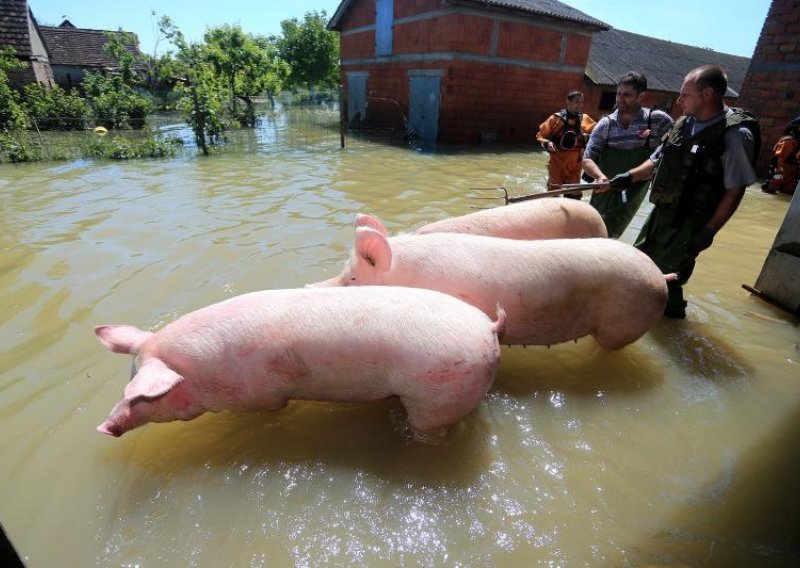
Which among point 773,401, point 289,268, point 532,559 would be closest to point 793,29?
point 773,401

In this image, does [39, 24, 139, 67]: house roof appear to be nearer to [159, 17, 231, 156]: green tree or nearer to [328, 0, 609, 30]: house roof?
[159, 17, 231, 156]: green tree

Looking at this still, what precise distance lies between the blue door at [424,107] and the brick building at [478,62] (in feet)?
0.12

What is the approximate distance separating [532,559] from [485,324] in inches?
43.9

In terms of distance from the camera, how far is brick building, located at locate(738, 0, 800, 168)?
402 inches

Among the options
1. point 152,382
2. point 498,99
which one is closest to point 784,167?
point 498,99

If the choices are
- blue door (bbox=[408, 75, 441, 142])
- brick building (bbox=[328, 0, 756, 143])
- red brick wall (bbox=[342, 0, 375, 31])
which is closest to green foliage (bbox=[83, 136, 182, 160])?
blue door (bbox=[408, 75, 441, 142])

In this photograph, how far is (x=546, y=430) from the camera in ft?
8.73

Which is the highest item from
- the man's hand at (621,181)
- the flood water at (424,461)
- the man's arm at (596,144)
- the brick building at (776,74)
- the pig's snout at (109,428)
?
the brick building at (776,74)

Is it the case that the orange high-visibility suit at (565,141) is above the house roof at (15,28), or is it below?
below

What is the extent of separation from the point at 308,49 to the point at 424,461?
164ft

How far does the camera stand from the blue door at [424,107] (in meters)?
16.1

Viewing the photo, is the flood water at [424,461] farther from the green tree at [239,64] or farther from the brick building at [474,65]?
the green tree at [239,64]

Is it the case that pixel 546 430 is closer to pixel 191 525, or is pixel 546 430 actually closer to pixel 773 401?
pixel 773 401

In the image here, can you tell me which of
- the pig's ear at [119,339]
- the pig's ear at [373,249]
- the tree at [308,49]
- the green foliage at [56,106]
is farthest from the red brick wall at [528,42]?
the tree at [308,49]
